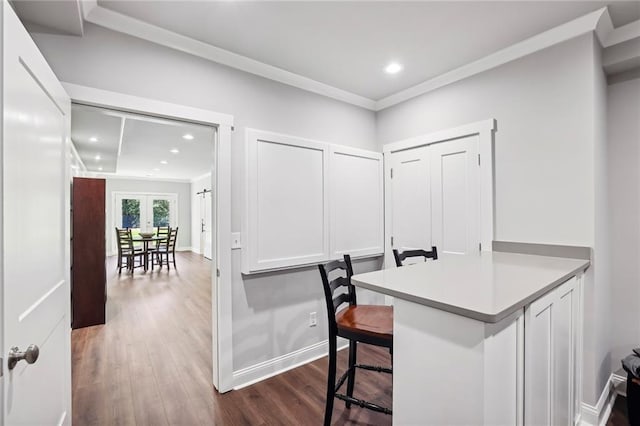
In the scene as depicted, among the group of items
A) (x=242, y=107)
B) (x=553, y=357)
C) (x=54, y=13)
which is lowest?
(x=553, y=357)

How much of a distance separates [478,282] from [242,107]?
2053mm

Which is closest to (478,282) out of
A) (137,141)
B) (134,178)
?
(137,141)

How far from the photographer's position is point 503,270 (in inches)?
64.2

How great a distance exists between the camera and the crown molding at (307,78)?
74.4 inches

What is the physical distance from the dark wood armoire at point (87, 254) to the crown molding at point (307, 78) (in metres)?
2.68

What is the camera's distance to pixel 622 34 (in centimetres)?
205

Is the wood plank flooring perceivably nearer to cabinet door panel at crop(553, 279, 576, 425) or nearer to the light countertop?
cabinet door panel at crop(553, 279, 576, 425)

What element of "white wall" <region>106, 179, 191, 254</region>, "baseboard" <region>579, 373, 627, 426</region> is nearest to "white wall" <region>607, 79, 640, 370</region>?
"baseboard" <region>579, 373, 627, 426</region>

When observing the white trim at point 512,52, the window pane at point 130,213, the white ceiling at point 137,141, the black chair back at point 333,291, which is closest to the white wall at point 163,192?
the window pane at point 130,213

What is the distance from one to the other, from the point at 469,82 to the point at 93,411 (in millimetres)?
→ 3767

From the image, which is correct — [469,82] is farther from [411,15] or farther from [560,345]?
[560,345]

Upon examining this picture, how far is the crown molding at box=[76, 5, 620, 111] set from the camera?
1.89m

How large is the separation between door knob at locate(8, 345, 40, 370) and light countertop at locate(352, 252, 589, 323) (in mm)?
1199

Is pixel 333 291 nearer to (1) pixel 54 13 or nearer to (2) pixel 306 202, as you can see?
(2) pixel 306 202
